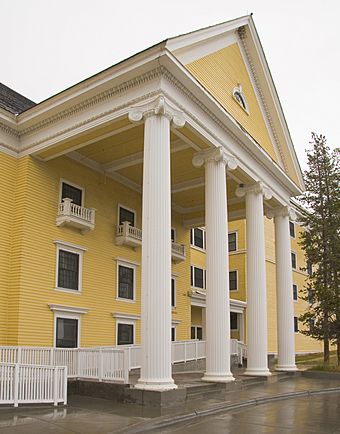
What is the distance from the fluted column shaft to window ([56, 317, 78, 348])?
34.2 feet

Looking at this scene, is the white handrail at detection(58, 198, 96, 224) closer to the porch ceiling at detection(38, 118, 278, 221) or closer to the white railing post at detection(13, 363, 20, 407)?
the porch ceiling at detection(38, 118, 278, 221)

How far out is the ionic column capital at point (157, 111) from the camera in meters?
15.9

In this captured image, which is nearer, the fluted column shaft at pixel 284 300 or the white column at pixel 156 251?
the white column at pixel 156 251

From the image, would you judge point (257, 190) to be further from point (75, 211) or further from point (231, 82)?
point (75, 211)

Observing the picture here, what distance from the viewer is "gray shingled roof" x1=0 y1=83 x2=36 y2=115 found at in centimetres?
2028

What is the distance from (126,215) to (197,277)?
13.6 meters

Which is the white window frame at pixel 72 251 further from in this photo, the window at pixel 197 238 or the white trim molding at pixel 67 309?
the window at pixel 197 238

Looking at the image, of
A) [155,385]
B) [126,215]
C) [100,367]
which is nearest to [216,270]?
[100,367]

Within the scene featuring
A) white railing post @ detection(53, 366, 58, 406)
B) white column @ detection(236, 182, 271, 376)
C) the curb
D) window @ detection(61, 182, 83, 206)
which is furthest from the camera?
white column @ detection(236, 182, 271, 376)

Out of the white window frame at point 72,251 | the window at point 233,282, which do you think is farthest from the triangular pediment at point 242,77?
the window at point 233,282

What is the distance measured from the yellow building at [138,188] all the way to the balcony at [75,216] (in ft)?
0.21

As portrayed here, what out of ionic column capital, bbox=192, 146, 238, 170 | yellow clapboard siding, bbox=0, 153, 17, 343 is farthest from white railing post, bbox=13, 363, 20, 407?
ionic column capital, bbox=192, 146, 238, 170

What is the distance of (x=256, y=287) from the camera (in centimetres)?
2269

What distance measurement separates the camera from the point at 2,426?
417 inches
